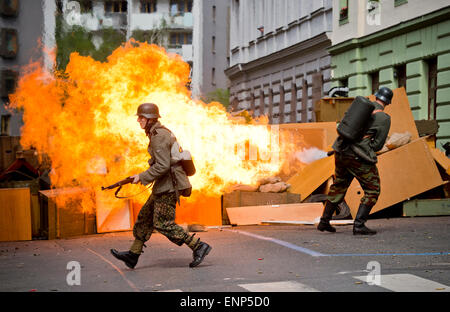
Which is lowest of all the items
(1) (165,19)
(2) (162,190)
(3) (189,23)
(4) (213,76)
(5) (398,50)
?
(2) (162,190)

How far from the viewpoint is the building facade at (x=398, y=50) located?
21.2 meters

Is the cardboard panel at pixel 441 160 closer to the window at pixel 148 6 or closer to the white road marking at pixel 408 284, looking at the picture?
the white road marking at pixel 408 284

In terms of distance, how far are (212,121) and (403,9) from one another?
503 inches

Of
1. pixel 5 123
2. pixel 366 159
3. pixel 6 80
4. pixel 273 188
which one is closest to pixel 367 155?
pixel 366 159

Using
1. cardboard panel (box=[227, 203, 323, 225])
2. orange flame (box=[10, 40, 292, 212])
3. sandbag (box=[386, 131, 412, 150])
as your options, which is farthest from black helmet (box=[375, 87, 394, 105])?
sandbag (box=[386, 131, 412, 150])

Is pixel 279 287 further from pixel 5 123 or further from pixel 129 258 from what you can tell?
pixel 5 123

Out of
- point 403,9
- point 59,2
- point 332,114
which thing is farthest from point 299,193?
point 59,2

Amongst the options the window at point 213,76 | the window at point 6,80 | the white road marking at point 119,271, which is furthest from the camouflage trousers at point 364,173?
the window at point 213,76

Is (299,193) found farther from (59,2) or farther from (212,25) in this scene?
(212,25)

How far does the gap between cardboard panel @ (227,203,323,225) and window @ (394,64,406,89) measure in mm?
12075

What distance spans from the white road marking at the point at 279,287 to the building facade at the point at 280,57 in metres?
22.8

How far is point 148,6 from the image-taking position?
70.2m

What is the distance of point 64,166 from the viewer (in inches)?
471

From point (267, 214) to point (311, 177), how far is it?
1.75m
